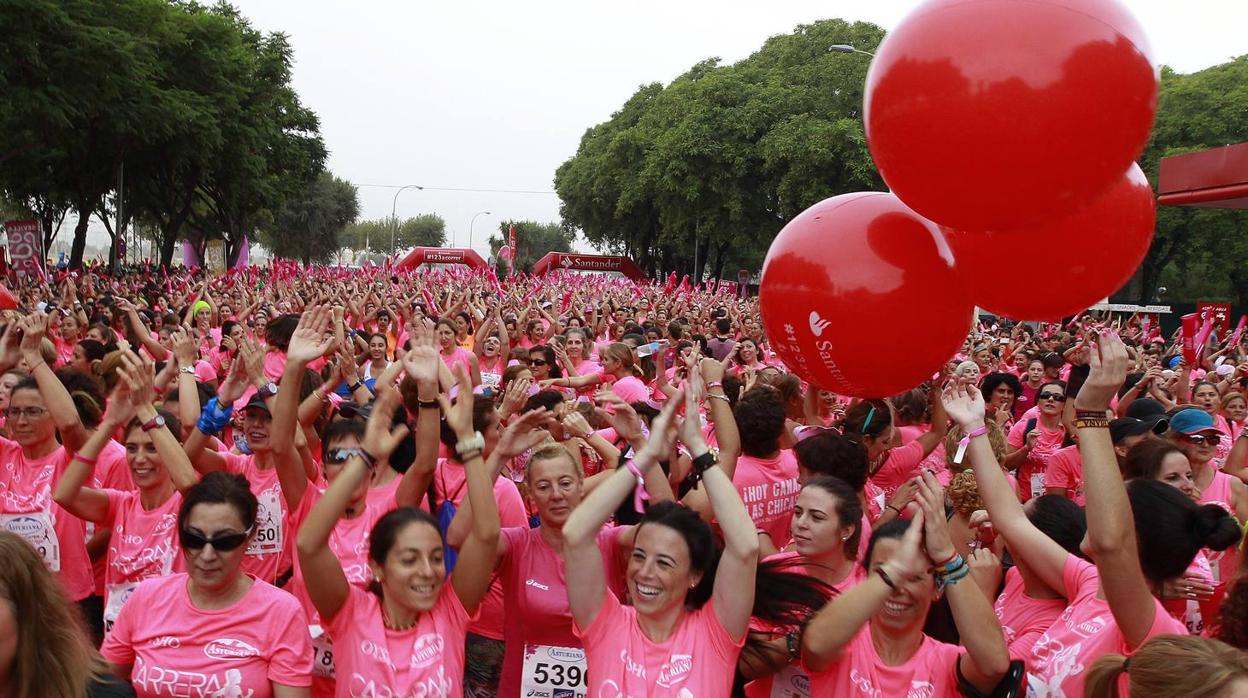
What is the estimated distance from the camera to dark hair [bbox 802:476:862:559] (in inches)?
134

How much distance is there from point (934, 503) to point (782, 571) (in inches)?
22.0

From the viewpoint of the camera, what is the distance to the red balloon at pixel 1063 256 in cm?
306

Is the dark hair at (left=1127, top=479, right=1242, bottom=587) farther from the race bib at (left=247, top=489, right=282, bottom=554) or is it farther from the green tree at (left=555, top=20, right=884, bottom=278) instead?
the green tree at (left=555, top=20, right=884, bottom=278)

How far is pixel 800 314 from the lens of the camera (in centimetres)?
319

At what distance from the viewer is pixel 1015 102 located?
8.30ft

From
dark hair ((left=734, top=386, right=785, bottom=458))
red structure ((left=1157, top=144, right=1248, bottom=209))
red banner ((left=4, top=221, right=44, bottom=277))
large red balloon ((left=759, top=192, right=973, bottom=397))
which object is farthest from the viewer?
red banner ((left=4, top=221, right=44, bottom=277))

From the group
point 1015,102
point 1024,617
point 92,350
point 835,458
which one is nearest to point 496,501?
point 835,458

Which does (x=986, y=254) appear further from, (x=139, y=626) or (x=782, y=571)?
(x=139, y=626)

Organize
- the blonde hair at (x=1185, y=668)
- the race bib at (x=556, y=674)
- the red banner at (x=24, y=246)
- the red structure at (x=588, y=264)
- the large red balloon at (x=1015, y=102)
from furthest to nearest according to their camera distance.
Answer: the red structure at (x=588, y=264)
the red banner at (x=24, y=246)
the race bib at (x=556, y=674)
the large red balloon at (x=1015, y=102)
the blonde hair at (x=1185, y=668)

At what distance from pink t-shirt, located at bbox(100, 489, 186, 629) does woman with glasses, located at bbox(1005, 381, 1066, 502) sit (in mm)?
4845

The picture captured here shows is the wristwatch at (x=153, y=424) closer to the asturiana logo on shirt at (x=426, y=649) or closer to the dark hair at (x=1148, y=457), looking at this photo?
the asturiana logo on shirt at (x=426, y=649)

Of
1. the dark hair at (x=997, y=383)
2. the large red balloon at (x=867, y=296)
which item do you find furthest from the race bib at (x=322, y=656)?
the dark hair at (x=997, y=383)

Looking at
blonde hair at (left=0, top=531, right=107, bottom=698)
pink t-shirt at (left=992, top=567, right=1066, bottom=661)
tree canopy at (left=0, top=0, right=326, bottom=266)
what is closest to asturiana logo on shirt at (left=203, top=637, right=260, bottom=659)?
blonde hair at (left=0, top=531, right=107, bottom=698)

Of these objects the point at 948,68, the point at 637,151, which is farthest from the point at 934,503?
the point at 637,151
